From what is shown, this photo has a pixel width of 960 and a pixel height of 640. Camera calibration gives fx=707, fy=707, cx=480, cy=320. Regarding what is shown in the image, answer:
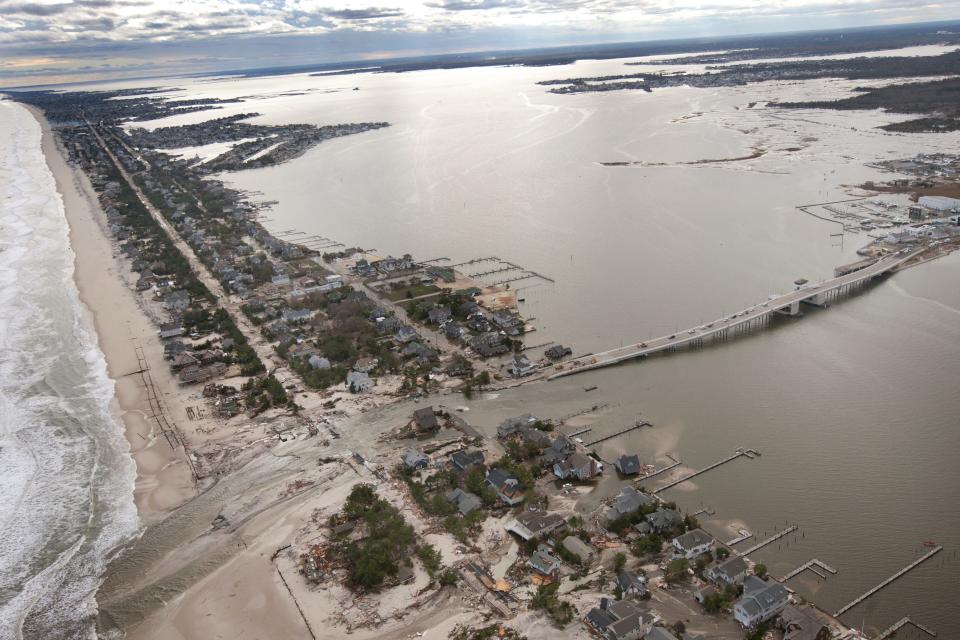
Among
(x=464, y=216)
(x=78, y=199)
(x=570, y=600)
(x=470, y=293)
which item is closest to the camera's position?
(x=570, y=600)

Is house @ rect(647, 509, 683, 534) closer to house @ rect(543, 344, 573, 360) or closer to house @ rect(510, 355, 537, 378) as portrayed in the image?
house @ rect(510, 355, 537, 378)

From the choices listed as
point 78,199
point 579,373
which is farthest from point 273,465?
point 78,199

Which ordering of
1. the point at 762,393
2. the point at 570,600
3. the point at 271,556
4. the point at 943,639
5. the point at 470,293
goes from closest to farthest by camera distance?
the point at 943,639, the point at 570,600, the point at 271,556, the point at 762,393, the point at 470,293

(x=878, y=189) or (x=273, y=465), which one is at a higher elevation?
(x=878, y=189)

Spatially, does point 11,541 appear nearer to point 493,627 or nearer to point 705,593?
point 493,627

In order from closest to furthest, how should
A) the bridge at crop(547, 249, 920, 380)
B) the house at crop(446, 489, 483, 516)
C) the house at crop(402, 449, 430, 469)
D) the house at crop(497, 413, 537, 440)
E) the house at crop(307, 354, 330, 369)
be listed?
the house at crop(446, 489, 483, 516) < the house at crop(402, 449, 430, 469) < the house at crop(497, 413, 537, 440) < the bridge at crop(547, 249, 920, 380) < the house at crop(307, 354, 330, 369)

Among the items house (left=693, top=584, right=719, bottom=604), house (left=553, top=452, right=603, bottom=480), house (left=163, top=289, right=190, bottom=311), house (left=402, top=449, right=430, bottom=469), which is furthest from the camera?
house (left=163, top=289, right=190, bottom=311)

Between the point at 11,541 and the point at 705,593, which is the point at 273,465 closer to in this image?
the point at 11,541

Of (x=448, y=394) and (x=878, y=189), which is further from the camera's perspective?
(x=878, y=189)

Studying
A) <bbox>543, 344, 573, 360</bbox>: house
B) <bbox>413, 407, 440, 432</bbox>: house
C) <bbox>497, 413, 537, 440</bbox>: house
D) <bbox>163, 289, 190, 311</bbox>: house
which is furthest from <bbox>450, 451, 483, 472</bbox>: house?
<bbox>163, 289, 190, 311</bbox>: house
